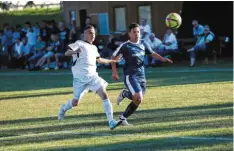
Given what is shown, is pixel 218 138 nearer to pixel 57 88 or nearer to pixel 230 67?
pixel 57 88

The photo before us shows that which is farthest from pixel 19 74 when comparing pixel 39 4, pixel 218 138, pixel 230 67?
pixel 39 4

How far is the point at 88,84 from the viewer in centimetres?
1230

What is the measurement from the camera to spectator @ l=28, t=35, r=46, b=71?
94.8ft

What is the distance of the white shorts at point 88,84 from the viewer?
12.1m

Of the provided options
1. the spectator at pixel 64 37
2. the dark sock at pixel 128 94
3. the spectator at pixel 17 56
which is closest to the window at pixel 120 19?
the spectator at pixel 64 37

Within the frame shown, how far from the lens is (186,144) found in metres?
9.41

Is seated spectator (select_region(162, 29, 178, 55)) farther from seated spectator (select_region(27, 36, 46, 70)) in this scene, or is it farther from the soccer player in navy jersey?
the soccer player in navy jersey

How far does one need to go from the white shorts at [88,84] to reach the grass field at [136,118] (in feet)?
1.90

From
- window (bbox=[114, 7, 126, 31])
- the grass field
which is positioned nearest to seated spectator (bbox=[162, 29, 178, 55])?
the grass field

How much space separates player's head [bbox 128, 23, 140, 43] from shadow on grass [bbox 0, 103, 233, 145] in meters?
1.47

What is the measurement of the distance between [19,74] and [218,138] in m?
18.0

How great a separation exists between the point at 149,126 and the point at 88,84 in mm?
1617

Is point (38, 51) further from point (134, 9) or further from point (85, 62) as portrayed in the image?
point (85, 62)

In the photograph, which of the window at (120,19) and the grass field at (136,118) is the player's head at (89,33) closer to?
the grass field at (136,118)
